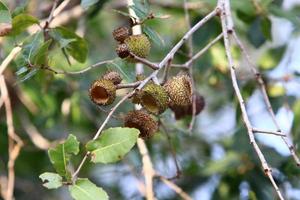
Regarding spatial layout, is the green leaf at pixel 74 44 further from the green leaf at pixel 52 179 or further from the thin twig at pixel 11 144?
the green leaf at pixel 52 179

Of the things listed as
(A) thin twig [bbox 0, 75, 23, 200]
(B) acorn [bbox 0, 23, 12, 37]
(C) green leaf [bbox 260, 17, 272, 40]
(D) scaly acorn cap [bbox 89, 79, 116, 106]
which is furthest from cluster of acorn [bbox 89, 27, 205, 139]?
(C) green leaf [bbox 260, 17, 272, 40]

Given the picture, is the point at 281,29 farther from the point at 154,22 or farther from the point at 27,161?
the point at 27,161

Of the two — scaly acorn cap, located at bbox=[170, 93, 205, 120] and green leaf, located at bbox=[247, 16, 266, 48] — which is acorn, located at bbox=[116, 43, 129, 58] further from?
green leaf, located at bbox=[247, 16, 266, 48]

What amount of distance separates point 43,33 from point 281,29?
174 cm

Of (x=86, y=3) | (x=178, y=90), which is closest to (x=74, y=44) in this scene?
(x=86, y=3)

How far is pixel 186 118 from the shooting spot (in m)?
1.59

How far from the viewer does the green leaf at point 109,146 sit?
1055 mm

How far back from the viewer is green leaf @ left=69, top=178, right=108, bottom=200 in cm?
101

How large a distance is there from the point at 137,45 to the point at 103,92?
94 millimetres

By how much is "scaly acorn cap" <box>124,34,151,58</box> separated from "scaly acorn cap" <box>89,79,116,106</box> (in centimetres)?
7

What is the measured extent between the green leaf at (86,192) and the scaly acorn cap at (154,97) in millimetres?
136

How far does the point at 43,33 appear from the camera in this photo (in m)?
1.34

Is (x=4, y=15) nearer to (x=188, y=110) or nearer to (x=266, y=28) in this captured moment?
(x=188, y=110)

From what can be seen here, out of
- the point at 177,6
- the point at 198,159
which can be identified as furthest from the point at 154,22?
the point at 198,159
